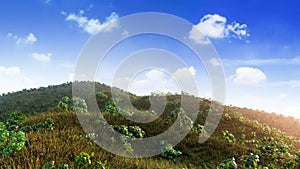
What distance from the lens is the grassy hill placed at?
31.3 feet

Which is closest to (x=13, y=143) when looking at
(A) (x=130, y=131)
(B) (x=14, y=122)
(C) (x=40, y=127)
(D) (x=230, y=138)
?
(C) (x=40, y=127)

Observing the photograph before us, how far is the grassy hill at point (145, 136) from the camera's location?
9547 millimetres

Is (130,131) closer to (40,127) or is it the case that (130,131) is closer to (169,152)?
(169,152)

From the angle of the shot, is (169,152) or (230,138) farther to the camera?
(230,138)

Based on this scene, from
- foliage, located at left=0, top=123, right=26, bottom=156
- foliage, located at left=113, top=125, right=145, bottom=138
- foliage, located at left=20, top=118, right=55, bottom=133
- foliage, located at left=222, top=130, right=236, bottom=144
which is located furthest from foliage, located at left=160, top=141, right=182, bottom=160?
foliage, located at left=0, top=123, right=26, bottom=156

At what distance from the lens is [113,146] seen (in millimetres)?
13359

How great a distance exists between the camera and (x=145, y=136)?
16.3 meters

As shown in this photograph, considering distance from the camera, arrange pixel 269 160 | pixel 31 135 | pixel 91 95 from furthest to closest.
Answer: pixel 91 95, pixel 269 160, pixel 31 135

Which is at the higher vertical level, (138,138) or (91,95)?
(91,95)

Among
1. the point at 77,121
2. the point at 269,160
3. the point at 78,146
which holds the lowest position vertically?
the point at 269,160

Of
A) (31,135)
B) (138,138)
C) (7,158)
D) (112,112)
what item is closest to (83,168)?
(7,158)

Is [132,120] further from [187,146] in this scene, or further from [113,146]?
[113,146]

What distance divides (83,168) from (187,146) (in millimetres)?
8401

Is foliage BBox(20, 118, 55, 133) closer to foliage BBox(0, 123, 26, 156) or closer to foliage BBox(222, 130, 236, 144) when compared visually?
foliage BBox(0, 123, 26, 156)
